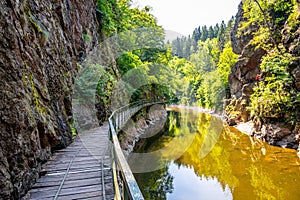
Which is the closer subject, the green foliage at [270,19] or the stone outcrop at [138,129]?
the stone outcrop at [138,129]

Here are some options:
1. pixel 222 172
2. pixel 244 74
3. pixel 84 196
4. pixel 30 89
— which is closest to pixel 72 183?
pixel 84 196

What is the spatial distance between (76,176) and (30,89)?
197 cm

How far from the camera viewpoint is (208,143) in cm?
1622

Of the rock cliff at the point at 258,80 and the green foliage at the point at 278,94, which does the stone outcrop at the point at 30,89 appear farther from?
the green foliage at the point at 278,94

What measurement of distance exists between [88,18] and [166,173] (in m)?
9.86

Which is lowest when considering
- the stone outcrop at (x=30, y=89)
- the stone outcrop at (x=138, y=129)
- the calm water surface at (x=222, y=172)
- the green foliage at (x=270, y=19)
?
the calm water surface at (x=222, y=172)

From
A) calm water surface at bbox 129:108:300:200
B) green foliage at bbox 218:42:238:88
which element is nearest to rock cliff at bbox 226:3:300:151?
calm water surface at bbox 129:108:300:200

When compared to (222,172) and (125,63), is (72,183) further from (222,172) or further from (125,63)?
(125,63)

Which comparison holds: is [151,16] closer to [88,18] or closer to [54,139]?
[88,18]

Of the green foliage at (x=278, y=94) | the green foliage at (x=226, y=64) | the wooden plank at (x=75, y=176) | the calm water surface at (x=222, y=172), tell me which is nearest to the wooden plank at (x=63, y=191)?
the wooden plank at (x=75, y=176)

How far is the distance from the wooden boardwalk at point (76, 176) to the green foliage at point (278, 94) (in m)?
12.6

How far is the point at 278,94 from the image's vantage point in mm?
14414

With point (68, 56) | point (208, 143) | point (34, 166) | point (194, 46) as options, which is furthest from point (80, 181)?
point (194, 46)

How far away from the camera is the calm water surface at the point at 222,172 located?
328 inches
